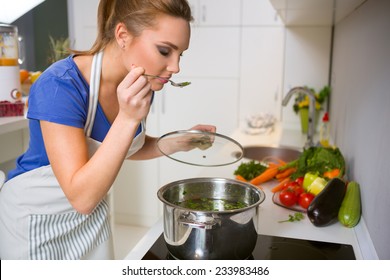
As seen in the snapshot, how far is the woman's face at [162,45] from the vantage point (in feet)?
2.64

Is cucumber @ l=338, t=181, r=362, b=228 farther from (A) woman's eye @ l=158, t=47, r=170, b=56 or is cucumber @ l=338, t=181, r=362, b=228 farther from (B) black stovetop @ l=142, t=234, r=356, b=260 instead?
(A) woman's eye @ l=158, t=47, r=170, b=56

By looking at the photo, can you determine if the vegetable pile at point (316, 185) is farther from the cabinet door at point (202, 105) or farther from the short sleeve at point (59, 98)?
the cabinet door at point (202, 105)

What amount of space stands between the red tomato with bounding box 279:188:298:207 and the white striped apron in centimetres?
40

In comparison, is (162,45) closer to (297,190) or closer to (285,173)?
(297,190)

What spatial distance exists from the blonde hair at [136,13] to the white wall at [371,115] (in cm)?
42

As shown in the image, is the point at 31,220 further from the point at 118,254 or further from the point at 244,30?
the point at 244,30

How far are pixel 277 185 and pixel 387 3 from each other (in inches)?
24.9

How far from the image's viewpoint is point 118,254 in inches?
102

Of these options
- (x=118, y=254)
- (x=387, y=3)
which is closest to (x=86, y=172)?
(x=387, y=3)

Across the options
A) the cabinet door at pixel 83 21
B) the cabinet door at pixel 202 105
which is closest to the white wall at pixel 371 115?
the cabinet door at pixel 202 105

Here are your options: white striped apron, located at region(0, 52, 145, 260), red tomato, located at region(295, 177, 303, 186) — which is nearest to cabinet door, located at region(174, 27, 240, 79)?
red tomato, located at region(295, 177, 303, 186)

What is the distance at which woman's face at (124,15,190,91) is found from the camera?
80 centimetres

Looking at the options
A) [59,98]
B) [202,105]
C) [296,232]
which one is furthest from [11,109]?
[202,105]

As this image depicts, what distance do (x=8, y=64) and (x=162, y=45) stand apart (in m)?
0.99
